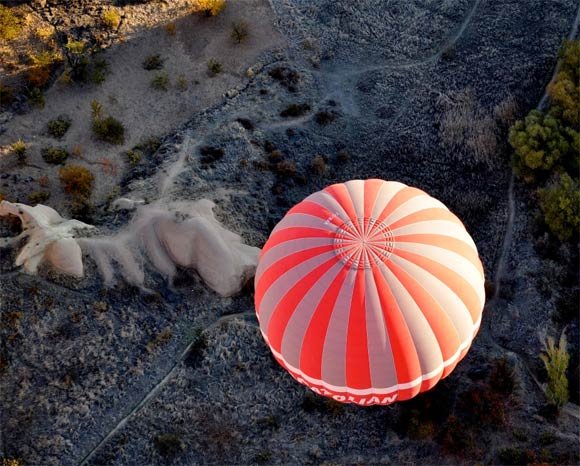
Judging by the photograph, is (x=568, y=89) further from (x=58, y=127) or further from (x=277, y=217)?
(x=58, y=127)

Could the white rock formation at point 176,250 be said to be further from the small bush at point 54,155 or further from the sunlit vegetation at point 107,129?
the sunlit vegetation at point 107,129

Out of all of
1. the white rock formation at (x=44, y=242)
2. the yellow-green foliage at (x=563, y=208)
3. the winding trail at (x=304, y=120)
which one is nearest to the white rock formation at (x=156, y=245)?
the white rock formation at (x=44, y=242)

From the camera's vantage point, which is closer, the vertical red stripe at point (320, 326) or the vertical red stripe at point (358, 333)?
the vertical red stripe at point (358, 333)

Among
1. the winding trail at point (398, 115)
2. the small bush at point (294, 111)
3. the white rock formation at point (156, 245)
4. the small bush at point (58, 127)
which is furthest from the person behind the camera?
the small bush at point (294, 111)

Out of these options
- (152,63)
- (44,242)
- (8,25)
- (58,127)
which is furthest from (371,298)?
(8,25)

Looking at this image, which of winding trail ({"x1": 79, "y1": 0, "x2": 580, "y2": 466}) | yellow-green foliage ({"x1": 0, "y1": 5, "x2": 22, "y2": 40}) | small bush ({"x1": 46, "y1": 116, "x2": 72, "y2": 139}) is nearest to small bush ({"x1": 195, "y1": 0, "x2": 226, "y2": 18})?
winding trail ({"x1": 79, "y1": 0, "x2": 580, "y2": 466})

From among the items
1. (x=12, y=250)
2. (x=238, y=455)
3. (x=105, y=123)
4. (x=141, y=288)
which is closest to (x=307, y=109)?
(x=105, y=123)

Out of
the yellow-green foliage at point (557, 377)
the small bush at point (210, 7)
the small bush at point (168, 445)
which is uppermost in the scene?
the small bush at point (210, 7)

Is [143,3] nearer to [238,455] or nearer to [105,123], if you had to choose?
[105,123]
